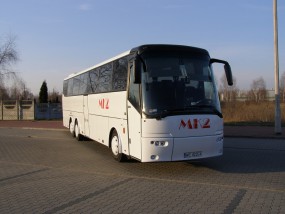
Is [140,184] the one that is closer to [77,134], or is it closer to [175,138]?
[175,138]

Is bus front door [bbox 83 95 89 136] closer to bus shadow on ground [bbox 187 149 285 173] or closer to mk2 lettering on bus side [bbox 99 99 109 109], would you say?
mk2 lettering on bus side [bbox 99 99 109 109]

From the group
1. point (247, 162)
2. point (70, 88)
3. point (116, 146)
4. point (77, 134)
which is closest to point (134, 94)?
point (116, 146)

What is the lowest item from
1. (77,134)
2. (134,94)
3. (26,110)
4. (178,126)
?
(77,134)

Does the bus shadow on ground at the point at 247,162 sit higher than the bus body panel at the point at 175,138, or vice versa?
the bus body panel at the point at 175,138

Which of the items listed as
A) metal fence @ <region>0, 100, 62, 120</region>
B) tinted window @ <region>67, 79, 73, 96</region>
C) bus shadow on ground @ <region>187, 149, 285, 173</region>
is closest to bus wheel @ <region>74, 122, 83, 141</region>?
tinted window @ <region>67, 79, 73, 96</region>

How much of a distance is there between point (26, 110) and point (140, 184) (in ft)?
110

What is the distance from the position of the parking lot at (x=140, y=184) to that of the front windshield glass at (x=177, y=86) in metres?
1.64

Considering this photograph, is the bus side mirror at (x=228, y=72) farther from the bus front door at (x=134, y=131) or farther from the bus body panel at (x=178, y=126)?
the bus front door at (x=134, y=131)

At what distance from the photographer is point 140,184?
8.27m

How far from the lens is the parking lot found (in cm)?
655

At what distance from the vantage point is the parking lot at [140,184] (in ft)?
21.5

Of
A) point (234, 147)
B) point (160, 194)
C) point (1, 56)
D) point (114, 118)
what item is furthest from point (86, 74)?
point (1, 56)

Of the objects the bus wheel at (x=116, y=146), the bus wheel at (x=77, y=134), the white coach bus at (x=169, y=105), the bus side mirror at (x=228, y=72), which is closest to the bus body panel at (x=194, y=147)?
the white coach bus at (x=169, y=105)

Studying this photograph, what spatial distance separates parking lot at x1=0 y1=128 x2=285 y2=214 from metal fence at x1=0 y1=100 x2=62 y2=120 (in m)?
26.8
